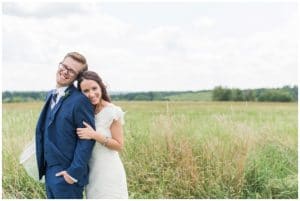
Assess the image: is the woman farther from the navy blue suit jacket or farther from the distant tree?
the distant tree

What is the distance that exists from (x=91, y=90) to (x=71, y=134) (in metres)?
0.26

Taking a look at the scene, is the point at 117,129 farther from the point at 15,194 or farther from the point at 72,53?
the point at 15,194

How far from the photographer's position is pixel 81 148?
10.5 ft

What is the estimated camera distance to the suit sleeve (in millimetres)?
3184

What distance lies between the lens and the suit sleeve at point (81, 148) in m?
3.18

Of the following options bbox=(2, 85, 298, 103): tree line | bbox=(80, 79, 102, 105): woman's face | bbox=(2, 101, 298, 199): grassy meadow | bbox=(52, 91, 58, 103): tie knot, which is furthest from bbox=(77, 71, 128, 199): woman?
bbox=(2, 85, 298, 103): tree line

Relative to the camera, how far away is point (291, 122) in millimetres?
6469

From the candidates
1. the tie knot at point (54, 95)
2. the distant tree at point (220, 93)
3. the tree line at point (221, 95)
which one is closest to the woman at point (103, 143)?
the tie knot at point (54, 95)

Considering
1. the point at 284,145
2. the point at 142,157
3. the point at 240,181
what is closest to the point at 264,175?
the point at 240,181

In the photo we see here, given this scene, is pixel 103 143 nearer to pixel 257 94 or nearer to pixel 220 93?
pixel 220 93

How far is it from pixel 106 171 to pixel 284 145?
8.58ft

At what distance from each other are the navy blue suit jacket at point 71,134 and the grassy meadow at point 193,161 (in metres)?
1.67

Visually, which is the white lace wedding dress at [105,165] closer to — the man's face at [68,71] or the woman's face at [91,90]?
the woman's face at [91,90]

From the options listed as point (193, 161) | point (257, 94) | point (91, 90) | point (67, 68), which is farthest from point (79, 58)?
point (257, 94)
